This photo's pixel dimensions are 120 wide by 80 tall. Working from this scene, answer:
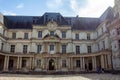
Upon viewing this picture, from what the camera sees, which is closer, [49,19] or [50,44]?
[50,44]

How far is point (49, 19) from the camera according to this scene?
37500 millimetres

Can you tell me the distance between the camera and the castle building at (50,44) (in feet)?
Answer: 110

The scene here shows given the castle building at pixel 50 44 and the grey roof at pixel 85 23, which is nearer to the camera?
the castle building at pixel 50 44

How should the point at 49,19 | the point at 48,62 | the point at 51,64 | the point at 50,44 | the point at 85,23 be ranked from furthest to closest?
the point at 85,23 → the point at 49,19 → the point at 50,44 → the point at 51,64 → the point at 48,62

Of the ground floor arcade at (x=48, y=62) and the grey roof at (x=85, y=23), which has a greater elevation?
the grey roof at (x=85, y=23)

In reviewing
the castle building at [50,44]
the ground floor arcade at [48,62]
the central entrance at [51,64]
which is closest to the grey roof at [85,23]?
the castle building at [50,44]

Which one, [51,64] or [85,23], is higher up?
[85,23]

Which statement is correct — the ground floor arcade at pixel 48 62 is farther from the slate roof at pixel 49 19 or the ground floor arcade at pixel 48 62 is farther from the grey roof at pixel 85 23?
the slate roof at pixel 49 19

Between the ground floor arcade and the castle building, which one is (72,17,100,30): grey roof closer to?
the castle building

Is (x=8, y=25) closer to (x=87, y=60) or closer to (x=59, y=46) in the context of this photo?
(x=59, y=46)

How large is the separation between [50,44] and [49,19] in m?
6.39

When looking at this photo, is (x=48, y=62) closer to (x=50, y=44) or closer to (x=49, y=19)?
(x=50, y=44)

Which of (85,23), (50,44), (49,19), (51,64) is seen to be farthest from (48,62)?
(85,23)

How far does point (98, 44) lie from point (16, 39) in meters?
18.6
